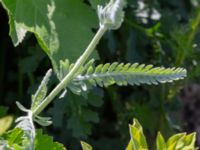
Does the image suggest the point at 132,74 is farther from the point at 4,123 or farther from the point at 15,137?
the point at 4,123

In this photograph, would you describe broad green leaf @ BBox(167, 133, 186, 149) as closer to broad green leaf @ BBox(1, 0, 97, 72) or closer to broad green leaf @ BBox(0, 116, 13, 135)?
broad green leaf @ BBox(1, 0, 97, 72)

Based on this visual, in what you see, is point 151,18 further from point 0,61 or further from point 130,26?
point 0,61

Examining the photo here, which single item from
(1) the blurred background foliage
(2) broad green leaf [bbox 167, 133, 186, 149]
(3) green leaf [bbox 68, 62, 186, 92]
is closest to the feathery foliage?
(3) green leaf [bbox 68, 62, 186, 92]

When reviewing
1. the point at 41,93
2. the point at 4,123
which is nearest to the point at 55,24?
the point at 4,123

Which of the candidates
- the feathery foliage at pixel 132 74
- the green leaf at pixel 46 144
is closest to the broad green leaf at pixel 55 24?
the green leaf at pixel 46 144

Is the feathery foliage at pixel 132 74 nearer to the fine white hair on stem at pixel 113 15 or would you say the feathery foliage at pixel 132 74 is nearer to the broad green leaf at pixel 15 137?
the fine white hair on stem at pixel 113 15
